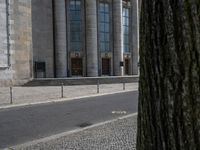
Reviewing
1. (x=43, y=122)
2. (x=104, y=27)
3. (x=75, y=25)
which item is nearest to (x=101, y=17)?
(x=104, y=27)

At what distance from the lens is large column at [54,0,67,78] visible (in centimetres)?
4497

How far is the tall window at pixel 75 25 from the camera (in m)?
46.5

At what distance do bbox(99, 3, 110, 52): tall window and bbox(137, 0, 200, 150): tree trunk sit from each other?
45.4 metres

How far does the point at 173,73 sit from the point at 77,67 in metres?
44.4

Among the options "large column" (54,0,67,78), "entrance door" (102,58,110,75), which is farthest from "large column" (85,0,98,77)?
"large column" (54,0,67,78)

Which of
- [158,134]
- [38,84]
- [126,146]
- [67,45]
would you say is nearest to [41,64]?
[67,45]

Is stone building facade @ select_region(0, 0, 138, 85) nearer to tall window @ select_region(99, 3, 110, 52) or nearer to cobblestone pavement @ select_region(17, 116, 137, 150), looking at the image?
tall window @ select_region(99, 3, 110, 52)

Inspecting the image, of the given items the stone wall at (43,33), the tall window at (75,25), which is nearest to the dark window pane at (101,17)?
the tall window at (75,25)

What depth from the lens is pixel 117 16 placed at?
48.0 meters

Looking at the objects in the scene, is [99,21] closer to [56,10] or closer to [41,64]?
[56,10]

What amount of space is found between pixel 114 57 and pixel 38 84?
677 inches

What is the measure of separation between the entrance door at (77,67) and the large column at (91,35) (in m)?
1.53

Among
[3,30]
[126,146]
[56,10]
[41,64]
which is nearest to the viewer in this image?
[126,146]

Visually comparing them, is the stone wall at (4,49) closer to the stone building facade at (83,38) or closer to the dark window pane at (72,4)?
the stone building facade at (83,38)
